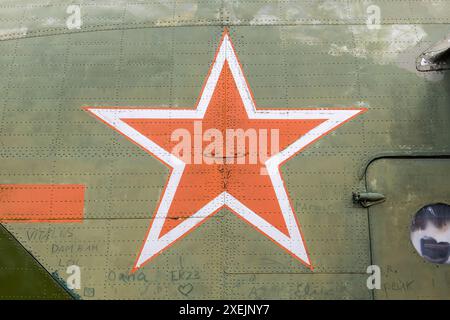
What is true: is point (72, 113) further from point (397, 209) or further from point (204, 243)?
point (397, 209)

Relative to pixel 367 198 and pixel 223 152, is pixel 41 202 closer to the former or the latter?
pixel 223 152

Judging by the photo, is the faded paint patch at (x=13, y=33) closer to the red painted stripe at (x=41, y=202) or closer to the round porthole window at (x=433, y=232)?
the red painted stripe at (x=41, y=202)

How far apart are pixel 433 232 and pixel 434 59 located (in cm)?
229

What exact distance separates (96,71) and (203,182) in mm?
2137

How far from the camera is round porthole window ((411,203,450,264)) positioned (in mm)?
6352

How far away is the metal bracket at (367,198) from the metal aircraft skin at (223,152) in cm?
2

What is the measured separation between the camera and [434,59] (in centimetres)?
691

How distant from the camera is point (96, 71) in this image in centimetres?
704

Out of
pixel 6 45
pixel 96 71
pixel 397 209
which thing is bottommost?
pixel 397 209

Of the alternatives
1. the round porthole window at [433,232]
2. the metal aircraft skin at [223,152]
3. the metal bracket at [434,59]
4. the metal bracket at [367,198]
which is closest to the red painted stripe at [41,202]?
the metal aircraft skin at [223,152]

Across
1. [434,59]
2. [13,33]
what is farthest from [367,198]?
[13,33]

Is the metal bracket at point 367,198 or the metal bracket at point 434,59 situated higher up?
the metal bracket at point 434,59

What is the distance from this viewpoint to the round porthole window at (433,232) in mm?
6352

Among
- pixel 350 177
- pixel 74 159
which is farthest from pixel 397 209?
pixel 74 159
